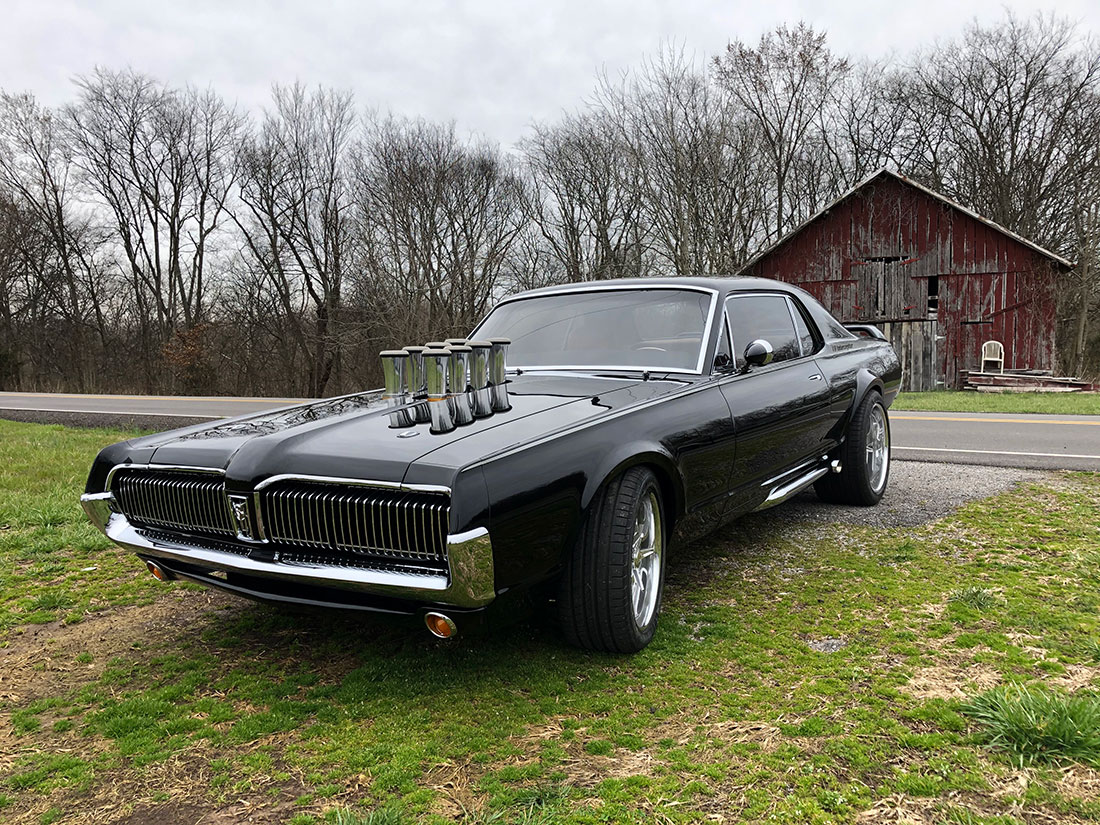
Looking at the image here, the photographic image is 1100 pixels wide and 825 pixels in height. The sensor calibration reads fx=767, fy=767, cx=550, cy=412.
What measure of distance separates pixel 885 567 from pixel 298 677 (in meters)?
2.98

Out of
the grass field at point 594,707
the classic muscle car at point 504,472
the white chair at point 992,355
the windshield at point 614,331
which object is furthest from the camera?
the white chair at point 992,355

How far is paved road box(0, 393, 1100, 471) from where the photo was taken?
25.3ft

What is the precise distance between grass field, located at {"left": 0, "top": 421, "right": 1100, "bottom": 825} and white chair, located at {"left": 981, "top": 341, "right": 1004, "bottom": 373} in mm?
20253

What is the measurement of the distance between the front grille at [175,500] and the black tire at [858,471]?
3.81m

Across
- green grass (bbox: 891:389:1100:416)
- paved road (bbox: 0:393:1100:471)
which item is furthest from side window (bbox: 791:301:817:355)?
green grass (bbox: 891:389:1100:416)

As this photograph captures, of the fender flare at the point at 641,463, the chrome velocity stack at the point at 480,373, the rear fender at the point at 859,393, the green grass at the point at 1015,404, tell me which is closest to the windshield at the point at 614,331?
the fender flare at the point at 641,463

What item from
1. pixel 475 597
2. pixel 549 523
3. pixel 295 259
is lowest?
pixel 475 597

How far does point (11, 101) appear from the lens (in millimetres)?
30891

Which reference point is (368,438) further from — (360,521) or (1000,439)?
(1000,439)

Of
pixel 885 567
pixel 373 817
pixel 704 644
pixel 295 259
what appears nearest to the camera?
pixel 373 817

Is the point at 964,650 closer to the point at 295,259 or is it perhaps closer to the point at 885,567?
the point at 885,567

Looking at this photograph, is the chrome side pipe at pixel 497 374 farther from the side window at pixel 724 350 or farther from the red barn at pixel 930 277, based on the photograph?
the red barn at pixel 930 277

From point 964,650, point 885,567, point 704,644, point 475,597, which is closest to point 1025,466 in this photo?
point 885,567

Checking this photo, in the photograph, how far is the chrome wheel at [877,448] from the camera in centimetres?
547
